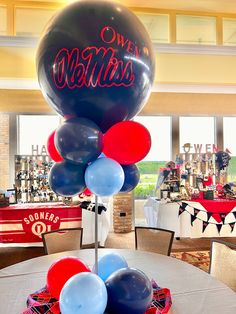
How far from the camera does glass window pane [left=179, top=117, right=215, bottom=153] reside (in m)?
5.86

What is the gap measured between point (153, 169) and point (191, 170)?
0.89 m

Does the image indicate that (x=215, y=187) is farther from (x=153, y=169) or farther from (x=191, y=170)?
(x=153, y=169)

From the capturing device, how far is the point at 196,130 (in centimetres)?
596

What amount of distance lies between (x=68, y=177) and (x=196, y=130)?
5.23 meters

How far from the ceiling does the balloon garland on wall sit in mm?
2950

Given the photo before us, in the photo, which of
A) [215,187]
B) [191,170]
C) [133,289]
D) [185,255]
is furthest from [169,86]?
[133,289]

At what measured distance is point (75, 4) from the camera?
1.17m

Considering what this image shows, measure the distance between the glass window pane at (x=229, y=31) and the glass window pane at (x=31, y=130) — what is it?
3413 millimetres

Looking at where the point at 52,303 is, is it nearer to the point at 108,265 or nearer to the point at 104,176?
the point at 108,265

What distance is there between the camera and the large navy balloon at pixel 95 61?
1088 millimetres

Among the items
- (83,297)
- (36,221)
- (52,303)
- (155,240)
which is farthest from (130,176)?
(36,221)

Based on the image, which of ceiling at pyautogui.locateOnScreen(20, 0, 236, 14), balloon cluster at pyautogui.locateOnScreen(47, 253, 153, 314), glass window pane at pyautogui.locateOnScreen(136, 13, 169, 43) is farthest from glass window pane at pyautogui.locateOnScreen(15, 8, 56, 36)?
balloon cluster at pyautogui.locateOnScreen(47, 253, 153, 314)

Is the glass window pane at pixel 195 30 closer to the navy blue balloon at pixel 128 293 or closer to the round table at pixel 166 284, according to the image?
the round table at pixel 166 284

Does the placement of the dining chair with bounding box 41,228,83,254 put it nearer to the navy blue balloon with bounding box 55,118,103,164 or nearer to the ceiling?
the navy blue balloon with bounding box 55,118,103,164
